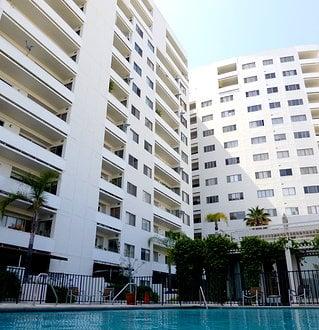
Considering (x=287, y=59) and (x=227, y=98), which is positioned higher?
(x=287, y=59)

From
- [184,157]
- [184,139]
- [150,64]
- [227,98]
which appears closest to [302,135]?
[227,98]

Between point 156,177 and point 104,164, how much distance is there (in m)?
13.5

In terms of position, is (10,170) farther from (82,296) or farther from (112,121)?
(112,121)

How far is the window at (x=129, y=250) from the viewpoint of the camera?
35.6 metres

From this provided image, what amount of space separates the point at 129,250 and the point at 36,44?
840 inches

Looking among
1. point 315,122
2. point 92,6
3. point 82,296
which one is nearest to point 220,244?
point 82,296

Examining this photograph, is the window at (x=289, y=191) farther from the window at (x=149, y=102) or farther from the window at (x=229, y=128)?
the window at (x=149, y=102)

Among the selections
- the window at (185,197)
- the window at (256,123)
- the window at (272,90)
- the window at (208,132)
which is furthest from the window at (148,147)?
the window at (272,90)

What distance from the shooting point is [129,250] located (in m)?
36.2

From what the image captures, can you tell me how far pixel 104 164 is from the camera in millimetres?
35969

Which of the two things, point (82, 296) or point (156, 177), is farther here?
point (156, 177)

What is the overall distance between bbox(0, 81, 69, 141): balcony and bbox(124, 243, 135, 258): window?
12962 mm

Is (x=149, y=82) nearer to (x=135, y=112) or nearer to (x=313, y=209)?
(x=135, y=112)

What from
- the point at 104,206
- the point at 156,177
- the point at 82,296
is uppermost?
the point at 156,177
